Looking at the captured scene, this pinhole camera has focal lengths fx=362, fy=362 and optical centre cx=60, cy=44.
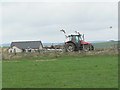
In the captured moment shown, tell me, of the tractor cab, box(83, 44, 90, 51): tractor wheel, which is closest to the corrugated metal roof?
box(83, 44, 90, 51): tractor wheel

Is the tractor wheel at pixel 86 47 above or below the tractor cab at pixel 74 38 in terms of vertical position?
below

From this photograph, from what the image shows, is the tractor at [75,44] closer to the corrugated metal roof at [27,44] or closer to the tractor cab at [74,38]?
the tractor cab at [74,38]

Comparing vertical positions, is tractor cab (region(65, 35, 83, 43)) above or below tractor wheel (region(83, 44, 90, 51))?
above

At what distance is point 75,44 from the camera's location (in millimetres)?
55469

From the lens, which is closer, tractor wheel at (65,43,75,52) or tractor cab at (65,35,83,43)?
tractor wheel at (65,43,75,52)

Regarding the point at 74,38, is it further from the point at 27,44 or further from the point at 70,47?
the point at 27,44

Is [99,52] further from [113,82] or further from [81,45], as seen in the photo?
[113,82]

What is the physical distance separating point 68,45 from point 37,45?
173 ft

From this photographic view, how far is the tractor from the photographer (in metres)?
55.2

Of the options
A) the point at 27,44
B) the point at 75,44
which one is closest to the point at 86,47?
the point at 75,44

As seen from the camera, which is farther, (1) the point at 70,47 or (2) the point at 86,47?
(2) the point at 86,47

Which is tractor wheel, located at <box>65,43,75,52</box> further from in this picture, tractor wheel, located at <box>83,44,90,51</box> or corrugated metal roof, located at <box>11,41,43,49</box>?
corrugated metal roof, located at <box>11,41,43,49</box>

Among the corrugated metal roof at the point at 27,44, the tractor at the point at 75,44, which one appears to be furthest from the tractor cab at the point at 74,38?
the corrugated metal roof at the point at 27,44

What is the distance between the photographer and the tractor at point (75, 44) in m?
55.2
